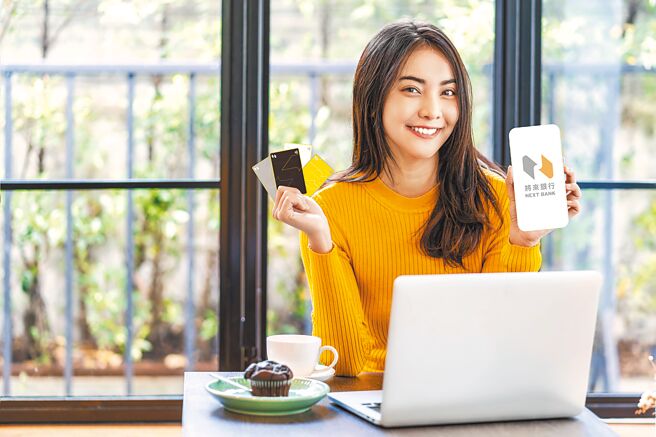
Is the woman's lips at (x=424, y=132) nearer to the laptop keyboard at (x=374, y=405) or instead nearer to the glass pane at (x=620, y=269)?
the laptop keyboard at (x=374, y=405)

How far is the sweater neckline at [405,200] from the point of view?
6.68ft

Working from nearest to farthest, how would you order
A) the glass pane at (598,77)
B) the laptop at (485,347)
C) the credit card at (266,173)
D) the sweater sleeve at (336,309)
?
1. the laptop at (485,347)
2. the credit card at (266,173)
3. the sweater sleeve at (336,309)
4. the glass pane at (598,77)

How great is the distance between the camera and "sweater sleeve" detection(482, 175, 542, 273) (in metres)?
1.94

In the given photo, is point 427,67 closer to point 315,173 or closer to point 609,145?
point 315,173

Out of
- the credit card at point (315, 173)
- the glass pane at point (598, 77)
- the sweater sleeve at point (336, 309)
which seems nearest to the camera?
the sweater sleeve at point (336, 309)

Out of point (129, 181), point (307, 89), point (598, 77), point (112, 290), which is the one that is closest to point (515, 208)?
point (598, 77)

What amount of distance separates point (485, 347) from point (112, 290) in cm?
231

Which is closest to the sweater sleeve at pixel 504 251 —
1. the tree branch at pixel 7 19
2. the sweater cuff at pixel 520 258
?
the sweater cuff at pixel 520 258

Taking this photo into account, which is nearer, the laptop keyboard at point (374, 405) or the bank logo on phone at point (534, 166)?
the laptop keyboard at point (374, 405)

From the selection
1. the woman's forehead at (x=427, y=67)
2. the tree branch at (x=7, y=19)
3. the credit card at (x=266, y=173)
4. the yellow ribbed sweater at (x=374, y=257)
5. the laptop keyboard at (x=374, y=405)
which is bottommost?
the laptop keyboard at (x=374, y=405)

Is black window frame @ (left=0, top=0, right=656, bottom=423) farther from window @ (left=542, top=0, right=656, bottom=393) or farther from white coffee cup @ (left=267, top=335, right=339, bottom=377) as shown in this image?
white coffee cup @ (left=267, top=335, right=339, bottom=377)

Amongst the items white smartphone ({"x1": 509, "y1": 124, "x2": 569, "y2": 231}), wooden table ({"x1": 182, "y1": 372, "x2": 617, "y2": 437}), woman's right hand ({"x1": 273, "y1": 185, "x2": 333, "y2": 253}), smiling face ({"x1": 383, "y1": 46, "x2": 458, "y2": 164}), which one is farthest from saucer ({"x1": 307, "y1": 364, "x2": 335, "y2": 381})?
smiling face ({"x1": 383, "y1": 46, "x2": 458, "y2": 164})

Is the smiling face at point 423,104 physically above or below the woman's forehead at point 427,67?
below

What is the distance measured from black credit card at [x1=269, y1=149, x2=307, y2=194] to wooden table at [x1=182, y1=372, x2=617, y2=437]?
0.47m
